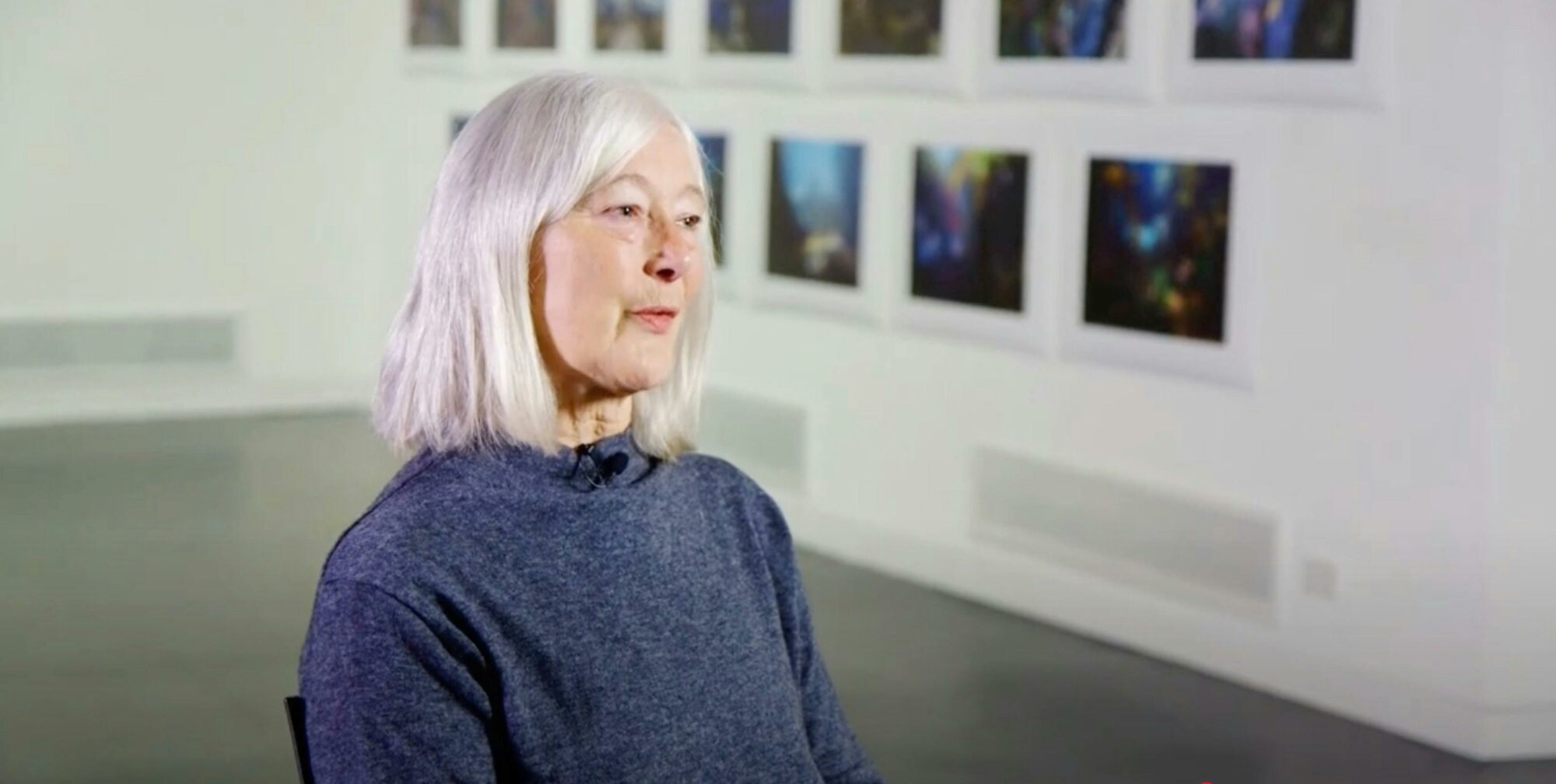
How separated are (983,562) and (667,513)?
20.7 feet

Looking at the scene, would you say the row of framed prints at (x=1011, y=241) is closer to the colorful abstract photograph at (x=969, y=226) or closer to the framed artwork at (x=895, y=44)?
the colorful abstract photograph at (x=969, y=226)

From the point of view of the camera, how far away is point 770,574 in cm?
266

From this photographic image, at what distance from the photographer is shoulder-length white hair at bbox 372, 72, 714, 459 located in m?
2.35

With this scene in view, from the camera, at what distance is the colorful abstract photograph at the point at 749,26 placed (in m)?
9.85

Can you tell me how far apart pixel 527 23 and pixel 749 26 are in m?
2.59

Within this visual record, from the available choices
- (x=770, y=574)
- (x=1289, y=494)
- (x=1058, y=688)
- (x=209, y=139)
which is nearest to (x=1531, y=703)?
(x=1289, y=494)

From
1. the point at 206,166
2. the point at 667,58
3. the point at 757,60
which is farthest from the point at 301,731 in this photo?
the point at 206,166

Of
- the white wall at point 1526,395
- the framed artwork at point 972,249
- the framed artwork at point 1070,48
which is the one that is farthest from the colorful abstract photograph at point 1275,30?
the framed artwork at point 972,249

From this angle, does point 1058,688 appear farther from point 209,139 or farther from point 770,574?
point 209,139

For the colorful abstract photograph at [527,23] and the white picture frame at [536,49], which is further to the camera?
the colorful abstract photograph at [527,23]

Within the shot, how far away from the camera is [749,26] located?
10.1 meters

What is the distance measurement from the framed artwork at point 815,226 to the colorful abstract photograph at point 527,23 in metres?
2.63

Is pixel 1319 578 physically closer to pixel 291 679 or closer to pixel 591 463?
pixel 291 679

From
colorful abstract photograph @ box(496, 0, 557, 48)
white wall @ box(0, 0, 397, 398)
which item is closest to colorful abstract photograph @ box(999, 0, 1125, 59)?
colorful abstract photograph @ box(496, 0, 557, 48)
